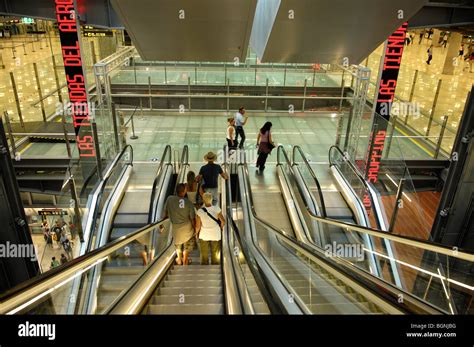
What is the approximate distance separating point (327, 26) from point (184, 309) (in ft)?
12.2

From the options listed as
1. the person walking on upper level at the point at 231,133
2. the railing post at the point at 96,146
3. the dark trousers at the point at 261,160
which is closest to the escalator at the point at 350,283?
the dark trousers at the point at 261,160

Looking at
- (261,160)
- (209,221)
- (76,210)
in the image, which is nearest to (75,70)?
(76,210)

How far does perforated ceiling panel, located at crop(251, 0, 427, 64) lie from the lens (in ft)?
12.7

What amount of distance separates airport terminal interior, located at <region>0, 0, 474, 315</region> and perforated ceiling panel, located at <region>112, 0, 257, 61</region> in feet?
0.09

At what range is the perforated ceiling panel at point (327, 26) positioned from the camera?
12.7 feet

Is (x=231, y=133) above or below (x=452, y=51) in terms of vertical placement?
below

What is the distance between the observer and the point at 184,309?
3262mm

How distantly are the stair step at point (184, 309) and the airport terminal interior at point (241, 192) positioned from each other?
0.09 feet

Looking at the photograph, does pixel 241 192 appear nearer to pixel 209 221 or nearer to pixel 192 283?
pixel 209 221

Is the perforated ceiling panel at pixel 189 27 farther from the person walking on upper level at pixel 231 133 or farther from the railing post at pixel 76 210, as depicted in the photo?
the person walking on upper level at pixel 231 133

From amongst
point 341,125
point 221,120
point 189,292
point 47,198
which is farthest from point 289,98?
point 189,292

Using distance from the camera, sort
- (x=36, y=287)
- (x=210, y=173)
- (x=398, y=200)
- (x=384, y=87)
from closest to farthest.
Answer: (x=36, y=287), (x=398, y=200), (x=210, y=173), (x=384, y=87)

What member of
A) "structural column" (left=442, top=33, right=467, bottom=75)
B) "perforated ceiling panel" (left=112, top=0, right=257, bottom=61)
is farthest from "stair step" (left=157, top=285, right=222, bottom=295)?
"structural column" (left=442, top=33, right=467, bottom=75)

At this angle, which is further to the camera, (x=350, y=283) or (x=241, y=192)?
(x=241, y=192)
